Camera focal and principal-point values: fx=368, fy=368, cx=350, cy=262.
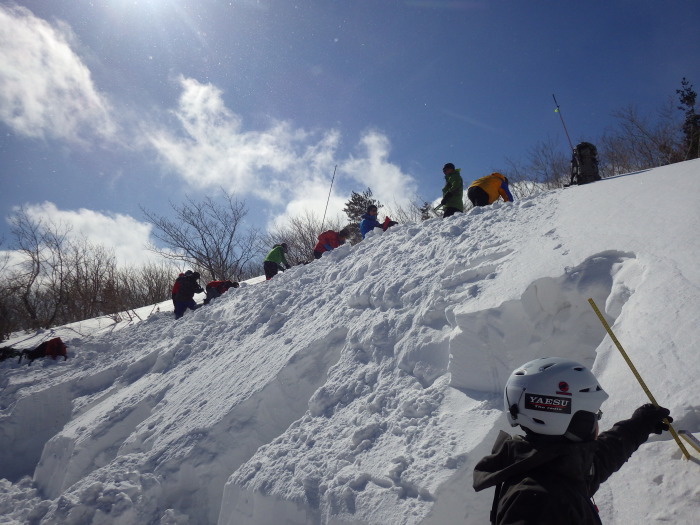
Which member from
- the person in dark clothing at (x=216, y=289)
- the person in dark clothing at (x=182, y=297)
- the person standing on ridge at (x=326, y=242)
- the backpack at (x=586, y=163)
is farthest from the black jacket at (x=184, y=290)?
A: the backpack at (x=586, y=163)

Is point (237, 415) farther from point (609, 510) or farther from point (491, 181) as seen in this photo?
point (491, 181)

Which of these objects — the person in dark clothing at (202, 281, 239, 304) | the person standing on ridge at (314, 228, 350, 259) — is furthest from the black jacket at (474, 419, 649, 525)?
the person in dark clothing at (202, 281, 239, 304)

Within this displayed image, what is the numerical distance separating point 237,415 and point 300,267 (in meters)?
4.75

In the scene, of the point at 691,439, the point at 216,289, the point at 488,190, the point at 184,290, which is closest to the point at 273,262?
the point at 216,289

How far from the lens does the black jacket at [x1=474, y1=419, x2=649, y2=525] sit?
136 centimetres

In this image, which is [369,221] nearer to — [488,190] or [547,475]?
[488,190]

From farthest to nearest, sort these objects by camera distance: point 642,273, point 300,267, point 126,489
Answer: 1. point 300,267
2. point 126,489
3. point 642,273

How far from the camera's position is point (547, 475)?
146 centimetres

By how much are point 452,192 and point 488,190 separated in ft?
2.52

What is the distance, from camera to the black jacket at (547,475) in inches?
53.5

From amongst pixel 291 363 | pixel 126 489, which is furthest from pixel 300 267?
pixel 126 489

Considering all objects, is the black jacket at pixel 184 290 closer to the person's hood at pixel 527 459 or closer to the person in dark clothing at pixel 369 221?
the person in dark clothing at pixel 369 221

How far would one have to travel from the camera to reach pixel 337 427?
372 cm

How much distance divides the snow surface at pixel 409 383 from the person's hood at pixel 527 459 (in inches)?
34.2
